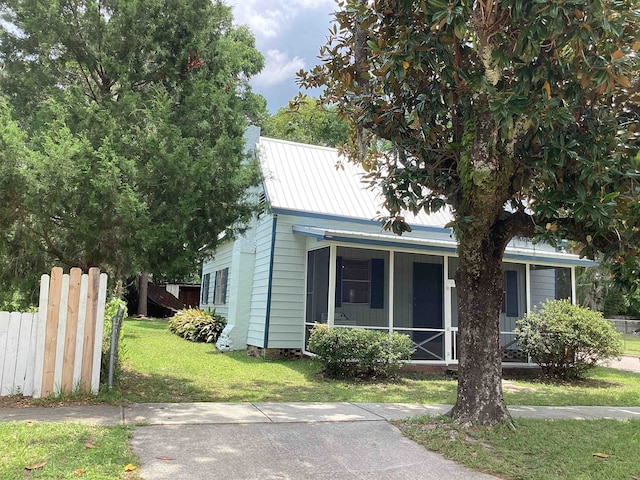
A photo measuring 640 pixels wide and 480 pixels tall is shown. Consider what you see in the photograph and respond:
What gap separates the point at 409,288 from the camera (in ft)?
45.0

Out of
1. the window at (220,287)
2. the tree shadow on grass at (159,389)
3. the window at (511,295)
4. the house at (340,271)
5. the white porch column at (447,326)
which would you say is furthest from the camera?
the window at (220,287)

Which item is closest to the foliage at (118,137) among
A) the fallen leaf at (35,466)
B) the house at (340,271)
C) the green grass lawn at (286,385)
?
the green grass lawn at (286,385)

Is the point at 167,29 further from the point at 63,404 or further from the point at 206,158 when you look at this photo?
the point at 63,404

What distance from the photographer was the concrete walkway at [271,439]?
4395 millimetres

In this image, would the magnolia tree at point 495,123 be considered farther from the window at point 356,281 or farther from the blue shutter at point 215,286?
the blue shutter at point 215,286

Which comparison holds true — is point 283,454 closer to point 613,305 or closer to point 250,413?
point 250,413

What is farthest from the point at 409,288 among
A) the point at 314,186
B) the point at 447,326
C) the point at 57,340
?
the point at 57,340

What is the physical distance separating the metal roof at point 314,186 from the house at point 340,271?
4 cm

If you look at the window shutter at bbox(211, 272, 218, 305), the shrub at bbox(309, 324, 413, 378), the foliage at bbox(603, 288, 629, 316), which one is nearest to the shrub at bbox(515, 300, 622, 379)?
the shrub at bbox(309, 324, 413, 378)

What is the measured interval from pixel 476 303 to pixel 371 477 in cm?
266

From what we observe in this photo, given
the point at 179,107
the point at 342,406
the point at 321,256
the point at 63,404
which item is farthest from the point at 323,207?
the point at 63,404

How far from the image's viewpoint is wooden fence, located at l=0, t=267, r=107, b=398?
638cm

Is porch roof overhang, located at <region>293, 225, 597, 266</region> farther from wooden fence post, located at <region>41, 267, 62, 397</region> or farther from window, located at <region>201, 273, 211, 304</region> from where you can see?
window, located at <region>201, 273, 211, 304</region>

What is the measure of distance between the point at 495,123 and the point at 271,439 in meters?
4.22
